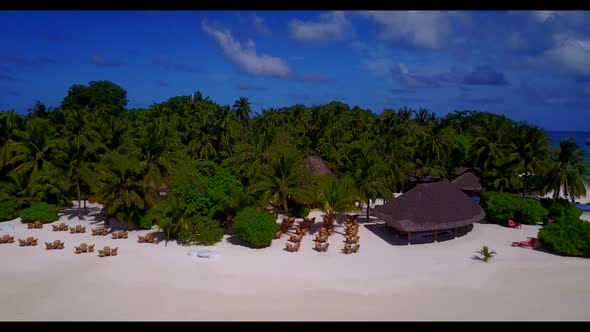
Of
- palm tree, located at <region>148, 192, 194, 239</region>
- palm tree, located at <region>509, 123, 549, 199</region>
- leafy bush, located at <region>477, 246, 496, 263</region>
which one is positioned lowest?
leafy bush, located at <region>477, 246, 496, 263</region>

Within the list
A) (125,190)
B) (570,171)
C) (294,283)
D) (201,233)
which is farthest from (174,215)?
(570,171)

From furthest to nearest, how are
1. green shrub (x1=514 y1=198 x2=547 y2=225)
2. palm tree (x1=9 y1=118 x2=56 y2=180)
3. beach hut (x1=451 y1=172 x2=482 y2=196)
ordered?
beach hut (x1=451 y1=172 x2=482 y2=196)
palm tree (x1=9 y1=118 x2=56 y2=180)
green shrub (x1=514 y1=198 x2=547 y2=225)

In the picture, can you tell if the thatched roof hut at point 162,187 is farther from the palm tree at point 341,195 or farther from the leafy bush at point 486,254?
the leafy bush at point 486,254

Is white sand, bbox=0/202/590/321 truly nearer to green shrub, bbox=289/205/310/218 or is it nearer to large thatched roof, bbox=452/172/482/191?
green shrub, bbox=289/205/310/218

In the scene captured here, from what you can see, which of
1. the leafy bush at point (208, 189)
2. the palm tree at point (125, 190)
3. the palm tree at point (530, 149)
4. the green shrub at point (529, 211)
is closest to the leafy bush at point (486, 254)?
the green shrub at point (529, 211)

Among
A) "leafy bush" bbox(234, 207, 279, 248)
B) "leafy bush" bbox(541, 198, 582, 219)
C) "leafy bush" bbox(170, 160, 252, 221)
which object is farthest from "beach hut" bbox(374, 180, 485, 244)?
"leafy bush" bbox(170, 160, 252, 221)
